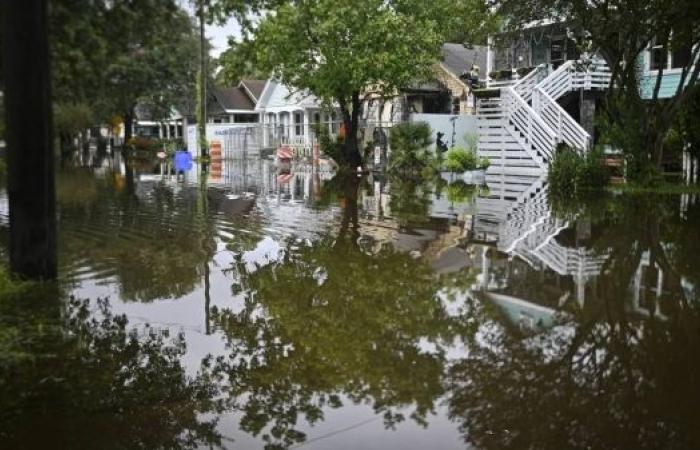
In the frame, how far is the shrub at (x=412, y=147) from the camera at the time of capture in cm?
2978

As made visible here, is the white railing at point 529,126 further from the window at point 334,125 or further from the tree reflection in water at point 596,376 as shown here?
the tree reflection in water at point 596,376

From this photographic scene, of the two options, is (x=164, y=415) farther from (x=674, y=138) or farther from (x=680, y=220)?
(x=674, y=138)

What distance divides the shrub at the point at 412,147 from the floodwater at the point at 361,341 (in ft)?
56.0

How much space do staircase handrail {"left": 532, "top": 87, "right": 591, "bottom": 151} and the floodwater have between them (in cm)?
1144

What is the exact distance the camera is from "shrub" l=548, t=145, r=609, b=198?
20031 mm

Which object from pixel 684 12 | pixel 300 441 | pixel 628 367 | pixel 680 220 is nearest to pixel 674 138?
pixel 684 12

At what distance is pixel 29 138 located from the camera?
710cm

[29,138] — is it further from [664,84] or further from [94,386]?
[664,84]

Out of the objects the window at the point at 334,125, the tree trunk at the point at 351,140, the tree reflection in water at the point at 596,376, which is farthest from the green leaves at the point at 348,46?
the tree reflection in water at the point at 596,376

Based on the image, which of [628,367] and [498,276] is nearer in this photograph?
[628,367]

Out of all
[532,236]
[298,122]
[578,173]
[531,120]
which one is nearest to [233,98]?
[298,122]

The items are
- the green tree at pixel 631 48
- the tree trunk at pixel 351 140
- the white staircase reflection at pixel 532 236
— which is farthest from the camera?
the tree trunk at pixel 351 140

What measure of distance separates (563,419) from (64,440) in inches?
114

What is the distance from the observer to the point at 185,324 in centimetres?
692
